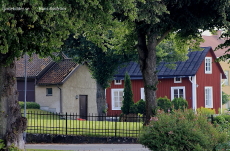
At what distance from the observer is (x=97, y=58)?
3481cm

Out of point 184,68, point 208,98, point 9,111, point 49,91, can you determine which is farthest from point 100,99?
point 9,111

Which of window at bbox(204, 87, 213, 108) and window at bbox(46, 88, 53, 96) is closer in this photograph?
window at bbox(46, 88, 53, 96)

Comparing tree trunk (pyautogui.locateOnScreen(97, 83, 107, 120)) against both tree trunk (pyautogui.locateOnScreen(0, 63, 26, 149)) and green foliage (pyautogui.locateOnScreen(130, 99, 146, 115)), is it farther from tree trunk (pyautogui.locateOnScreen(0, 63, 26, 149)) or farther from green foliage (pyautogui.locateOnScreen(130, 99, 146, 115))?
tree trunk (pyautogui.locateOnScreen(0, 63, 26, 149))

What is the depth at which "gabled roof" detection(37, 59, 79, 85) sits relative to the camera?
39688mm

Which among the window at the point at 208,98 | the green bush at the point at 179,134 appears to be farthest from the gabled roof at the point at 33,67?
the green bush at the point at 179,134

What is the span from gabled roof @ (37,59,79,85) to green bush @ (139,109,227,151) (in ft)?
86.6

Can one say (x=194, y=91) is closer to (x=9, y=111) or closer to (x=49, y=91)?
(x=49, y=91)

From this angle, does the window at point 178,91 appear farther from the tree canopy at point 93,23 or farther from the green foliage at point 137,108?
the tree canopy at point 93,23

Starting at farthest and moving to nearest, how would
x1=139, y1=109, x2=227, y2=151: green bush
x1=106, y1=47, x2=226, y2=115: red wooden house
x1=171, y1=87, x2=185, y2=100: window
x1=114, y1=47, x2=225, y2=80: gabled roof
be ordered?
x1=171, y1=87, x2=185, y2=100: window → x1=106, y1=47, x2=226, y2=115: red wooden house → x1=114, y1=47, x2=225, y2=80: gabled roof → x1=139, y1=109, x2=227, y2=151: green bush

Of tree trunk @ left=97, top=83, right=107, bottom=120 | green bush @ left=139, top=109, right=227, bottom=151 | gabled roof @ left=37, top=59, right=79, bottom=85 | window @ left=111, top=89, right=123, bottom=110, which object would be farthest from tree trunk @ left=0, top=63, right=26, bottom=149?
window @ left=111, top=89, right=123, bottom=110

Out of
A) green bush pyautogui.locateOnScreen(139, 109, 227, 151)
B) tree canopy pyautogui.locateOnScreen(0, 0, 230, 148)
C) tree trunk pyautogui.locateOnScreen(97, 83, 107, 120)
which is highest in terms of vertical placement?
tree canopy pyautogui.locateOnScreen(0, 0, 230, 148)

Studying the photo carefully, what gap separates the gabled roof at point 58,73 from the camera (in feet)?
130

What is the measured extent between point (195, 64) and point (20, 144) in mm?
26737

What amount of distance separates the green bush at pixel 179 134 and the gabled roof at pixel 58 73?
26396 mm
